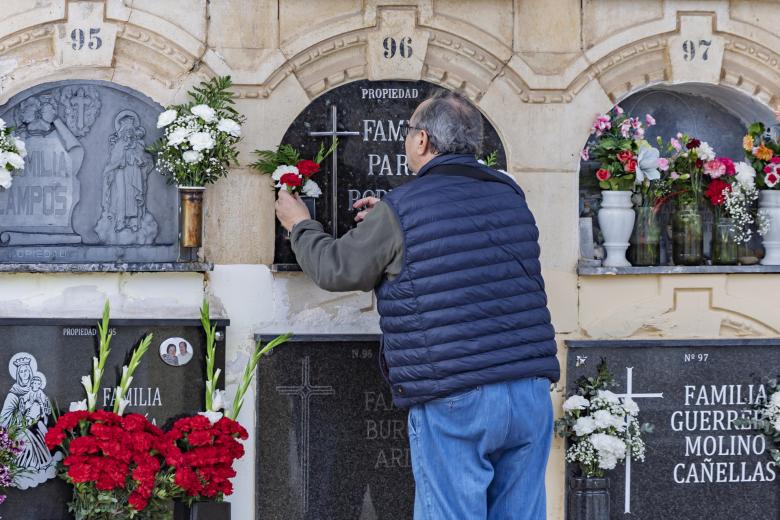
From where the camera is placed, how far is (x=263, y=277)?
554cm

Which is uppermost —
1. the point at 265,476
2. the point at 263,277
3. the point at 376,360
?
Result: the point at 263,277

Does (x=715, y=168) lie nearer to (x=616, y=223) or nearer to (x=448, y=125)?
(x=616, y=223)

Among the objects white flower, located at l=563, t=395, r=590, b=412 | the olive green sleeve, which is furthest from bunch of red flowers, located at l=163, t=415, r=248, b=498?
white flower, located at l=563, t=395, r=590, b=412

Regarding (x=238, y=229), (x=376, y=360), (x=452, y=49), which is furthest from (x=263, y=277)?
(x=452, y=49)

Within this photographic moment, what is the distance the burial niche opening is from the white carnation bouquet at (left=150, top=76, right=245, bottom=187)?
1.90m

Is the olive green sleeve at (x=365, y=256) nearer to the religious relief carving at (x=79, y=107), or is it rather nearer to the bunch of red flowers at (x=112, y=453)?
the bunch of red flowers at (x=112, y=453)

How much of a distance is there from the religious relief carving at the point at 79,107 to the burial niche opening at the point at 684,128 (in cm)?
255

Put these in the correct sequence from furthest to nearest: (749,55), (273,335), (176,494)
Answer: (749,55) → (273,335) → (176,494)

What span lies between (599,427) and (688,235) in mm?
1150

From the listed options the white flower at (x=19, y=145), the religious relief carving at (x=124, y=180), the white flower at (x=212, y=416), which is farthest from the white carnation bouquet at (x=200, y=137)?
the white flower at (x=212, y=416)

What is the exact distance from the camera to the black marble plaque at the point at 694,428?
226 inches

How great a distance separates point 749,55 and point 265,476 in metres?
Result: 3.37

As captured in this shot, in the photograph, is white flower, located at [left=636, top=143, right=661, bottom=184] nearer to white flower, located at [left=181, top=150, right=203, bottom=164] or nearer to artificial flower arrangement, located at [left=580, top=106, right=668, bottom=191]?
artificial flower arrangement, located at [left=580, top=106, right=668, bottom=191]

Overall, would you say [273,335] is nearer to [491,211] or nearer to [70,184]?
[70,184]
